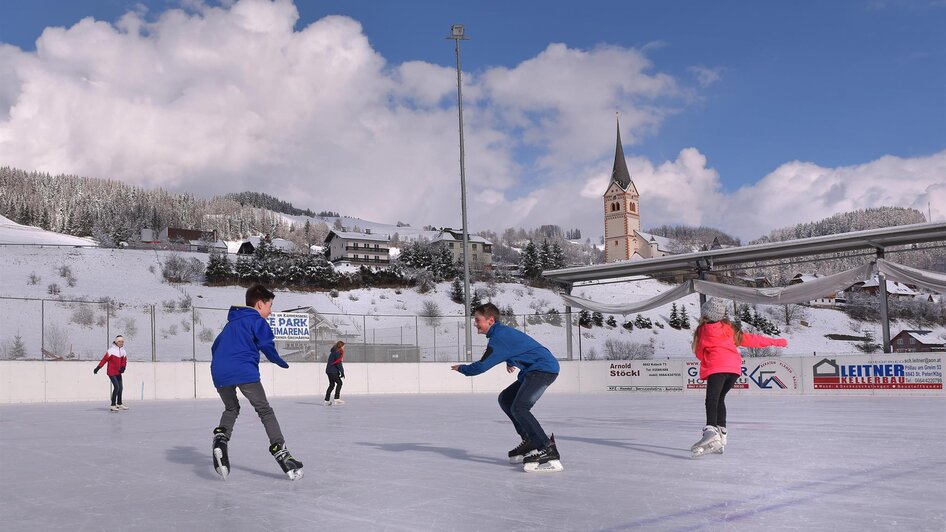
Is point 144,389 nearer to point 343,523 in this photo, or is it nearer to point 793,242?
point 793,242

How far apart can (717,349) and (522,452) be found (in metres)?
2.25

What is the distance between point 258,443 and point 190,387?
16.8 metres

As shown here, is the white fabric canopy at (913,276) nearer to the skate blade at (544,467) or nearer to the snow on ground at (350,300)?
the snow on ground at (350,300)

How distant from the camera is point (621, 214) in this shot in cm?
17312

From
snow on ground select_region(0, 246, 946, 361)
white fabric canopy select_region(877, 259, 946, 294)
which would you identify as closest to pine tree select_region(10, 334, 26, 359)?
snow on ground select_region(0, 246, 946, 361)

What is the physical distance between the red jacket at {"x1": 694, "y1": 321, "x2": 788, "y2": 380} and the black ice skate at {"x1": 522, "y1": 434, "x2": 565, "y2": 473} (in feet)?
6.41

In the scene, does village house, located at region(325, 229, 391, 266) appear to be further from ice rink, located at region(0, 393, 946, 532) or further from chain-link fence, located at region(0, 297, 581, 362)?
ice rink, located at region(0, 393, 946, 532)

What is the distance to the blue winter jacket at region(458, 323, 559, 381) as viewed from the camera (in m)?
6.73

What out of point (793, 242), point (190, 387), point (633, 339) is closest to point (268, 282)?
point (633, 339)

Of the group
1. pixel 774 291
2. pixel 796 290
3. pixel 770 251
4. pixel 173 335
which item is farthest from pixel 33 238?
pixel 796 290

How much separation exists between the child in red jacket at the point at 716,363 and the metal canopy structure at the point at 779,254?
53.3ft

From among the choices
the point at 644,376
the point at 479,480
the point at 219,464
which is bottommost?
the point at 644,376

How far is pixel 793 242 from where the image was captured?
24.1 metres

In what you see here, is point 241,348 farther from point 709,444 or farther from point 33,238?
point 33,238
